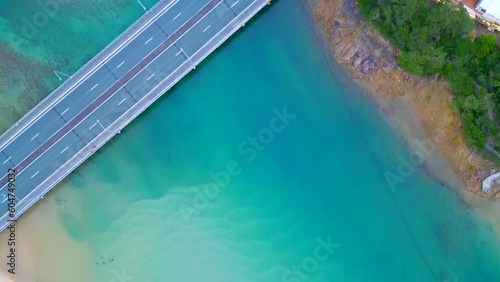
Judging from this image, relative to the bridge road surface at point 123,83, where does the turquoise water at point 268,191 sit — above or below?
below

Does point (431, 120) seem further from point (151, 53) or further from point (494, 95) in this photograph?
point (151, 53)

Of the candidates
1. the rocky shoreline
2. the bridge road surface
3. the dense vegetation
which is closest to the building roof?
the dense vegetation

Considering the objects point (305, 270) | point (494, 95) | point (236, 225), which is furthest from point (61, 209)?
point (494, 95)

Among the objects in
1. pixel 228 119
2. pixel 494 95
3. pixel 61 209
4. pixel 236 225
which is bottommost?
pixel 494 95

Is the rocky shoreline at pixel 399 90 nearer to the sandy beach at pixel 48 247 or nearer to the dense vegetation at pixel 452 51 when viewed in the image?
the dense vegetation at pixel 452 51

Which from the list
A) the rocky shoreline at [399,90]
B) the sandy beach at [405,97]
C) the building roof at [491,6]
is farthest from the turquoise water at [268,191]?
the building roof at [491,6]

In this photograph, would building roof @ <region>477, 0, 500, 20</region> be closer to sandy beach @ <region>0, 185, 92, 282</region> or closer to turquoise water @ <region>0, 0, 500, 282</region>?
turquoise water @ <region>0, 0, 500, 282</region>
